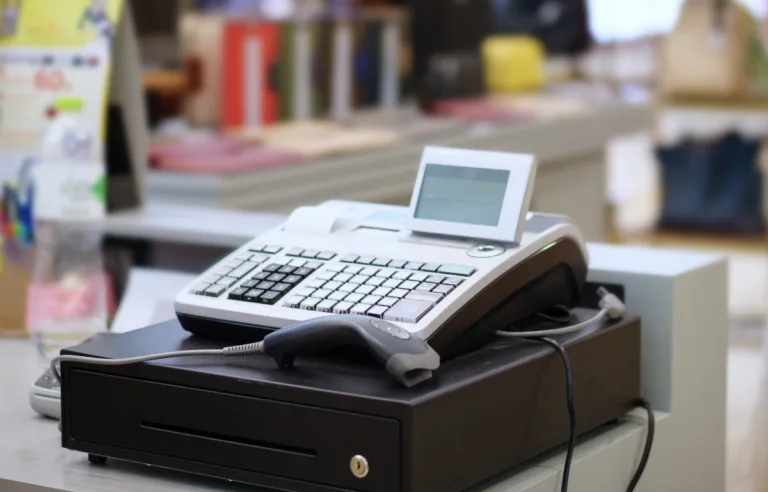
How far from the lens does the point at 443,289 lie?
970 mm

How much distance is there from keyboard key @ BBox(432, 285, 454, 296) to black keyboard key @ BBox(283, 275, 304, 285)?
125 millimetres

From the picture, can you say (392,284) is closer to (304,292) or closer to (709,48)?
(304,292)

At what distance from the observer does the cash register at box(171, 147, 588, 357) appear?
972mm

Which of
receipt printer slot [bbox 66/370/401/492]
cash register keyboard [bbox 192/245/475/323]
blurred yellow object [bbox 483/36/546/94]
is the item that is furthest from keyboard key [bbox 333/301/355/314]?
blurred yellow object [bbox 483/36/546/94]

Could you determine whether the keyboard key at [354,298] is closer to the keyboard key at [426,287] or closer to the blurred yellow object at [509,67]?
the keyboard key at [426,287]

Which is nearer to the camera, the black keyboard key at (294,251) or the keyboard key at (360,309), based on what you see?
the keyboard key at (360,309)

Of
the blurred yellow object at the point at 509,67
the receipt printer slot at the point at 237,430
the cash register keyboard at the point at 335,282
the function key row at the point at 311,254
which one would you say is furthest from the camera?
the blurred yellow object at the point at 509,67

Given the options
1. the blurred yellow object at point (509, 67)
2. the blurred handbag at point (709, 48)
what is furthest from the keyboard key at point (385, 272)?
the blurred handbag at point (709, 48)

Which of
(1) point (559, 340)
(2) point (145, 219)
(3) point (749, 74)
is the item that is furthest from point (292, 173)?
(3) point (749, 74)

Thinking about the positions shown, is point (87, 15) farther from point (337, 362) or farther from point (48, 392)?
point (337, 362)

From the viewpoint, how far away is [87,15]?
1.59m

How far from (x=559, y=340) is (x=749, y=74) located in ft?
14.6

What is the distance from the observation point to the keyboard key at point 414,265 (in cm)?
102

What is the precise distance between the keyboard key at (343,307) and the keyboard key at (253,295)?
0.08m
